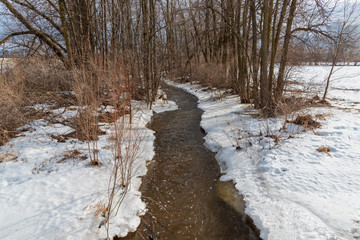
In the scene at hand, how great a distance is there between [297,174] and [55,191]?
4.40 metres

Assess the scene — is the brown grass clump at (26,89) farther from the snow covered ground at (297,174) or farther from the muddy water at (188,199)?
the snow covered ground at (297,174)

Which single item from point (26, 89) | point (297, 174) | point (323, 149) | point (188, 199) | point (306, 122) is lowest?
point (188, 199)

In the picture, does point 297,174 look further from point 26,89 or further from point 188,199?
point 26,89

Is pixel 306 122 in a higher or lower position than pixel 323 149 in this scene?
higher

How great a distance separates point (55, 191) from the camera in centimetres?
333

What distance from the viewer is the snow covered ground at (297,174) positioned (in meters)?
2.68

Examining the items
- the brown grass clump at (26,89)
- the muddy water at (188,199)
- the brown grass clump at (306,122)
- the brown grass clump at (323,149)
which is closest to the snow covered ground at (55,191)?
the muddy water at (188,199)

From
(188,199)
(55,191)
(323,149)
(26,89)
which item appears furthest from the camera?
(26,89)

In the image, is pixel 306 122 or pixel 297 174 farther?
pixel 306 122

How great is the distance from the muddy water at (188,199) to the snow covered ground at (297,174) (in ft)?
0.91

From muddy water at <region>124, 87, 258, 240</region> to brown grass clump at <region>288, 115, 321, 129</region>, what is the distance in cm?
288

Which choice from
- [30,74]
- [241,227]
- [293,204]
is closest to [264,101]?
[293,204]

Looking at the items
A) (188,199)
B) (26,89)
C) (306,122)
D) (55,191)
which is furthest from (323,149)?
(26,89)

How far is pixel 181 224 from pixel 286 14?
7.51 meters
